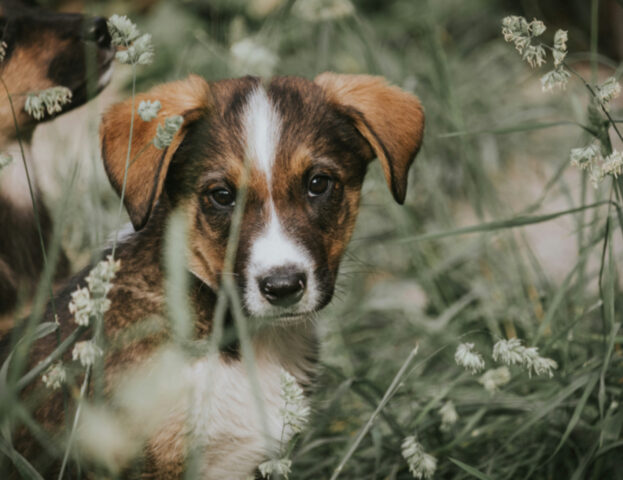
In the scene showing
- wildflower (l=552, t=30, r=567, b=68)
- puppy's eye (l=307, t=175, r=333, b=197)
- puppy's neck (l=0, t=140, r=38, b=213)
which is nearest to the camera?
wildflower (l=552, t=30, r=567, b=68)

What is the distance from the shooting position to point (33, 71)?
10.6 feet

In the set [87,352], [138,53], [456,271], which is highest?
[138,53]

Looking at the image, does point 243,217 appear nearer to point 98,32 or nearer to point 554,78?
point 554,78

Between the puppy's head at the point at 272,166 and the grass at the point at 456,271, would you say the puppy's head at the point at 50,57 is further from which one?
the puppy's head at the point at 272,166

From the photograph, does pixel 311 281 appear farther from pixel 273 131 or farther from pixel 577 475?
pixel 577 475

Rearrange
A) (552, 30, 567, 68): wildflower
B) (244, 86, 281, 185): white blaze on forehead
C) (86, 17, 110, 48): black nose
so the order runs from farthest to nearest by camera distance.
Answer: (86, 17, 110, 48): black nose < (244, 86, 281, 185): white blaze on forehead < (552, 30, 567, 68): wildflower

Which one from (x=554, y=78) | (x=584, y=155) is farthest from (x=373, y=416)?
(x=554, y=78)

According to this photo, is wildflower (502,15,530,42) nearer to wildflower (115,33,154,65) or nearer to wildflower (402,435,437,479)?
wildflower (115,33,154,65)

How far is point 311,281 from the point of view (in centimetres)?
238

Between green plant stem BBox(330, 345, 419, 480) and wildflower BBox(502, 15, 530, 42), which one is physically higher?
wildflower BBox(502, 15, 530, 42)

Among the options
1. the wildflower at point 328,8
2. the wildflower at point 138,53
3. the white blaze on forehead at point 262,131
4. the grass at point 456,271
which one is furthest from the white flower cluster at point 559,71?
the wildflower at point 328,8

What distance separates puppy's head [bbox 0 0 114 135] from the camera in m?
3.17

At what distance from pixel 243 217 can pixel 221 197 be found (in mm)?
159

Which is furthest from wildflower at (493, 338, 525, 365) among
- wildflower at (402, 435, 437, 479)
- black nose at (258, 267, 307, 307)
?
black nose at (258, 267, 307, 307)
